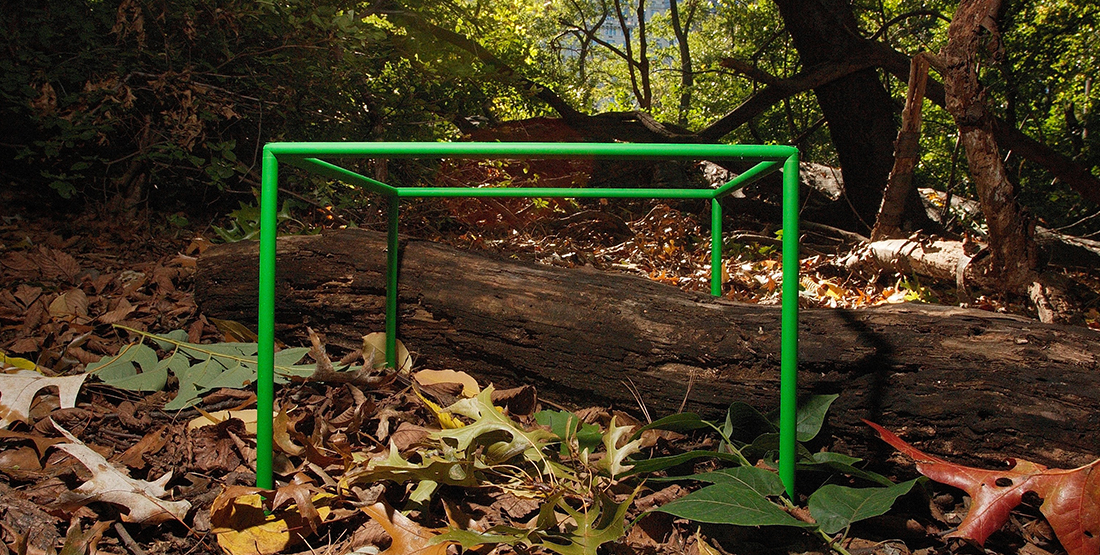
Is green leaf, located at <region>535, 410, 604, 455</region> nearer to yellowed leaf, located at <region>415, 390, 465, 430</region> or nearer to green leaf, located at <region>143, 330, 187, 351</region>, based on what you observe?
yellowed leaf, located at <region>415, 390, 465, 430</region>

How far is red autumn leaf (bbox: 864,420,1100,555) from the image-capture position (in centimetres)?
79

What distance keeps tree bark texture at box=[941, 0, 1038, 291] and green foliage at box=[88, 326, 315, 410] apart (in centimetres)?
224

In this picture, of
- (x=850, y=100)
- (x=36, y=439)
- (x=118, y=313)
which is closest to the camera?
(x=36, y=439)

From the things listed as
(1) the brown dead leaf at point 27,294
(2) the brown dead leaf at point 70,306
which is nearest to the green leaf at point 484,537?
(2) the brown dead leaf at point 70,306

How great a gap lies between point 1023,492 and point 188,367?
1.42 meters

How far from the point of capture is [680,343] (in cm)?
113

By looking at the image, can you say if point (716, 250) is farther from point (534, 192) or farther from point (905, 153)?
point (905, 153)

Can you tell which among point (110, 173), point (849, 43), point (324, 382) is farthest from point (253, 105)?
point (849, 43)

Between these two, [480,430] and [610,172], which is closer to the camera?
[480,430]

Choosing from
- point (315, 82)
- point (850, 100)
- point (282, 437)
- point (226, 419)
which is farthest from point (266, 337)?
point (850, 100)

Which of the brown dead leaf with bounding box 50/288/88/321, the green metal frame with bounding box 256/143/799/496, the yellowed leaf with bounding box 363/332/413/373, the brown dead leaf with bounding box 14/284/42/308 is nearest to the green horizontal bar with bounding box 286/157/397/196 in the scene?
the green metal frame with bounding box 256/143/799/496

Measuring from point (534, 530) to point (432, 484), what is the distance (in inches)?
7.3

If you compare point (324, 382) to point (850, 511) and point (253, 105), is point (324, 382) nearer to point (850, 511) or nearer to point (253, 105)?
point (850, 511)

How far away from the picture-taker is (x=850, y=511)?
77cm
